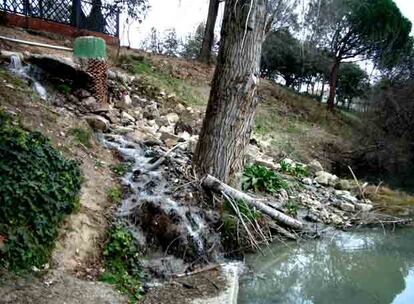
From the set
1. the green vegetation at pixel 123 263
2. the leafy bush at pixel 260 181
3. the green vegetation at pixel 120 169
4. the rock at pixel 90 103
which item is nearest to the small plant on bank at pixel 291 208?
the leafy bush at pixel 260 181

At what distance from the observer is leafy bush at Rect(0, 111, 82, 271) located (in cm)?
300

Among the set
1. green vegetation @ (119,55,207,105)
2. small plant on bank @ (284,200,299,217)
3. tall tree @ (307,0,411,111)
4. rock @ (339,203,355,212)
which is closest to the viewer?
small plant on bank @ (284,200,299,217)

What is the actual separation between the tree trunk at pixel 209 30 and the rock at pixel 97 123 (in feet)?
29.9

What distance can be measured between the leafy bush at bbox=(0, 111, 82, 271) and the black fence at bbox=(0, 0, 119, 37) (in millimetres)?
8309

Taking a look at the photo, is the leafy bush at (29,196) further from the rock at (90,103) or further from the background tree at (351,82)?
the background tree at (351,82)

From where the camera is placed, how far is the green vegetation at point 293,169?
8089 mm

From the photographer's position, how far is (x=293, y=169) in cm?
827

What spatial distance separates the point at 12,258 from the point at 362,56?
17.7 metres

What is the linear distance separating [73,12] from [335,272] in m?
10.5

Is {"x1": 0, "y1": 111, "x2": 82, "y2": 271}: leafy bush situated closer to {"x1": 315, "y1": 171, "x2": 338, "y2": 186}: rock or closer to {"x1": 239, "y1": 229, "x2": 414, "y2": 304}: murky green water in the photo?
{"x1": 239, "y1": 229, "x2": 414, "y2": 304}: murky green water

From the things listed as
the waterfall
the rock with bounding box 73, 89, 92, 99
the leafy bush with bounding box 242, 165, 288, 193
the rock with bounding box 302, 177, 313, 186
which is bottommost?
the rock with bounding box 302, 177, 313, 186

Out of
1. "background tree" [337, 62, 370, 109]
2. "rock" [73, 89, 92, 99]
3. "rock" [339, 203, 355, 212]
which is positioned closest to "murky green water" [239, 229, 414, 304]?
"rock" [339, 203, 355, 212]

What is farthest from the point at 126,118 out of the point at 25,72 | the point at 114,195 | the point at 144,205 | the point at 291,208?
the point at 291,208

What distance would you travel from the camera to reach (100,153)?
553cm
